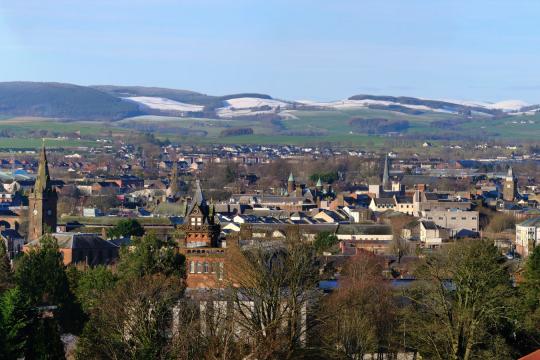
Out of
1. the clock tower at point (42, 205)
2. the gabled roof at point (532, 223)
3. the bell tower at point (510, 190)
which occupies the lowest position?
the bell tower at point (510, 190)

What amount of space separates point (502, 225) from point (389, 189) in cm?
4204

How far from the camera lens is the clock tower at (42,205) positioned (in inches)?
2933

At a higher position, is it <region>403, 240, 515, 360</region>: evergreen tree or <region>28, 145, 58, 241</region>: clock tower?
<region>403, 240, 515, 360</region>: evergreen tree

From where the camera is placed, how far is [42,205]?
75125mm

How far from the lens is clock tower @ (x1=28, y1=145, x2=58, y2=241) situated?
2933 inches

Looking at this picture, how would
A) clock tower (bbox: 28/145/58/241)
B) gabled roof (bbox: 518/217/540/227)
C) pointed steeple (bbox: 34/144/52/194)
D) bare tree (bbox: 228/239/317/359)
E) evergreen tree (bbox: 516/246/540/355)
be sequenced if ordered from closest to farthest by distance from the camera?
1. bare tree (bbox: 228/239/317/359)
2. evergreen tree (bbox: 516/246/540/355)
3. clock tower (bbox: 28/145/58/241)
4. pointed steeple (bbox: 34/144/52/194)
5. gabled roof (bbox: 518/217/540/227)

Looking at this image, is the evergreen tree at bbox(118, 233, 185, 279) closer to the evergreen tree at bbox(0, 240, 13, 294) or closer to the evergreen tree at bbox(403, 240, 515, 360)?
the evergreen tree at bbox(0, 240, 13, 294)

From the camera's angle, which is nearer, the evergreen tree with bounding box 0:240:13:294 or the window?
the evergreen tree with bounding box 0:240:13:294

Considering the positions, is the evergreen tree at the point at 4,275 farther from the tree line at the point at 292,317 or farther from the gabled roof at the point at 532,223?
the gabled roof at the point at 532,223

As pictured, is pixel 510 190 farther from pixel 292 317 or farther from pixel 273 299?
pixel 292 317

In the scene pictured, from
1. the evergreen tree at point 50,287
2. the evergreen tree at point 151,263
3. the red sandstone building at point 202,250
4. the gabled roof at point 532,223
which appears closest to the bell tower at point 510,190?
the gabled roof at point 532,223

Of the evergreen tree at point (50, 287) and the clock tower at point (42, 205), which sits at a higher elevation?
the evergreen tree at point (50, 287)

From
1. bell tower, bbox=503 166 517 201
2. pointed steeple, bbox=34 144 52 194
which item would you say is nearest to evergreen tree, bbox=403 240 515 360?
pointed steeple, bbox=34 144 52 194

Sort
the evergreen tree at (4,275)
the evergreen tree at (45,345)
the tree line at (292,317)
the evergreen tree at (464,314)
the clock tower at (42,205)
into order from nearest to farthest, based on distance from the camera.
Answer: the evergreen tree at (45,345)
the tree line at (292,317)
the evergreen tree at (464,314)
the evergreen tree at (4,275)
the clock tower at (42,205)
